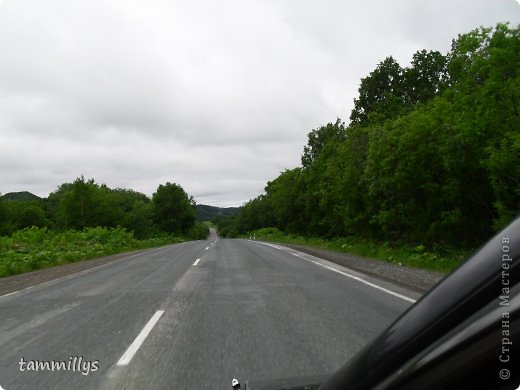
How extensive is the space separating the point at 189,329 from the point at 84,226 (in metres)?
56.2

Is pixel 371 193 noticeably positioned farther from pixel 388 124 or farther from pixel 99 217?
pixel 99 217

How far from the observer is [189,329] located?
18.3 feet

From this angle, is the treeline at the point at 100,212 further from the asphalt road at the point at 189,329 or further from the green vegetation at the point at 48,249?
the asphalt road at the point at 189,329

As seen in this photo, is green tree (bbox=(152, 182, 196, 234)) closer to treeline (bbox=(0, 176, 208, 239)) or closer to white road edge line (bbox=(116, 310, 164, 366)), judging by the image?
treeline (bbox=(0, 176, 208, 239))

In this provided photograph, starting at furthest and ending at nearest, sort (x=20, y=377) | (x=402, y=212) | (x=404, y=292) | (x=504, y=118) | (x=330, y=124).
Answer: (x=330, y=124) < (x=402, y=212) < (x=504, y=118) < (x=404, y=292) < (x=20, y=377)

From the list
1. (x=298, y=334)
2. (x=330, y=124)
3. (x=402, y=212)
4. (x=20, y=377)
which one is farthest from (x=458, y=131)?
(x=330, y=124)

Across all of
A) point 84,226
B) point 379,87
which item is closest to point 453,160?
point 379,87

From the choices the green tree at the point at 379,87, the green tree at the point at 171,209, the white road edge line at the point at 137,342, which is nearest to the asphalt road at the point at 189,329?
the white road edge line at the point at 137,342

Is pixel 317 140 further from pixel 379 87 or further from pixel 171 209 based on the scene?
pixel 171 209

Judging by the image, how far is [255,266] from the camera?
1365 centimetres

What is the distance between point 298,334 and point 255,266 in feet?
27.9

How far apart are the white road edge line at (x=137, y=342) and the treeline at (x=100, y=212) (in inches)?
1626

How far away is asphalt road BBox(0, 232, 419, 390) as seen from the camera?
3936 millimetres

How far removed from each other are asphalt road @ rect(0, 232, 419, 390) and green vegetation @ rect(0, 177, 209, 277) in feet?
32.0
